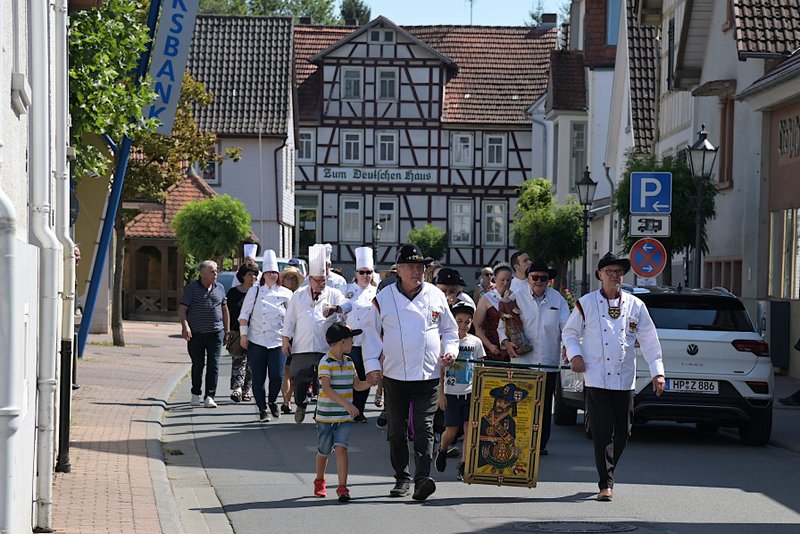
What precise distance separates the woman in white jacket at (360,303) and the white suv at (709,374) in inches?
133

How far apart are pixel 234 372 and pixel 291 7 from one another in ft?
245

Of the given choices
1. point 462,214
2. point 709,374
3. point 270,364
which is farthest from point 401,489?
point 462,214

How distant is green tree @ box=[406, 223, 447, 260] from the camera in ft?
220

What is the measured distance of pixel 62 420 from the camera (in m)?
11.7

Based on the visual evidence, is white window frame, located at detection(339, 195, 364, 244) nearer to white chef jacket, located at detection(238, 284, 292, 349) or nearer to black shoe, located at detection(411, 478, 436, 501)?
white chef jacket, located at detection(238, 284, 292, 349)

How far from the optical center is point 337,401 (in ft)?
36.5

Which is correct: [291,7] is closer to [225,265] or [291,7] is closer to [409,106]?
[409,106]

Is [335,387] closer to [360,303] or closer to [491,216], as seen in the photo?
[360,303]

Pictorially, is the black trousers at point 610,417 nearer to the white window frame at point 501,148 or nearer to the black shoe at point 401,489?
the black shoe at point 401,489

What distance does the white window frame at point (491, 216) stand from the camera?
69.9 meters

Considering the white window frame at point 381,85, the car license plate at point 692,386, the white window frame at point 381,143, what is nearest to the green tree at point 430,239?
the white window frame at point 381,143

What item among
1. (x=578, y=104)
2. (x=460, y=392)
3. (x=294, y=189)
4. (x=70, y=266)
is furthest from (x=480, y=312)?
(x=294, y=189)

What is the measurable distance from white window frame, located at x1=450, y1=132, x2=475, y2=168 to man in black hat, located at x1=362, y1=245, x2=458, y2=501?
5813 cm

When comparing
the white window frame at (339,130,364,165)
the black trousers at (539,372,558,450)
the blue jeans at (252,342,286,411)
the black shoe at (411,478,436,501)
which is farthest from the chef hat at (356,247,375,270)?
the white window frame at (339,130,364,165)
